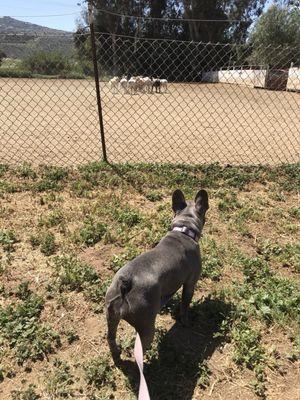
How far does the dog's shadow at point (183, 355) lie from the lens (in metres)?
2.56

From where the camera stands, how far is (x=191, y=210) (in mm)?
3092

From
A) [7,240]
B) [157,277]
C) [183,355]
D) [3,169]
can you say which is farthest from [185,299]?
[3,169]

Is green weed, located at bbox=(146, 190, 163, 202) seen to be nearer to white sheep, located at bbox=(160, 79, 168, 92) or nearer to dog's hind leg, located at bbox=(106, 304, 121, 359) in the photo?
dog's hind leg, located at bbox=(106, 304, 121, 359)

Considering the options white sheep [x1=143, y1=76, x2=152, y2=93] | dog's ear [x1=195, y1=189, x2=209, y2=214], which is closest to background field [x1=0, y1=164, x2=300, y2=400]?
dog's ear [x1=195, y1=189, x2=209, y2=214]

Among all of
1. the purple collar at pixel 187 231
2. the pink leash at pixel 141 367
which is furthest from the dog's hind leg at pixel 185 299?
the pink leash at pixel 141 367

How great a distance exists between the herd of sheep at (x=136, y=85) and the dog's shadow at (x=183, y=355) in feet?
48.3

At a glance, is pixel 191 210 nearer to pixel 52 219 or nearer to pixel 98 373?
pixel 98 373

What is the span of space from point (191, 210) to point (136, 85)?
584 inches

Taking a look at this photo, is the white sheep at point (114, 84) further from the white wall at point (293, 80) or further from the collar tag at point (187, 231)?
the collar tag at point (187, 231)

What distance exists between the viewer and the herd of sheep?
17.1 metres

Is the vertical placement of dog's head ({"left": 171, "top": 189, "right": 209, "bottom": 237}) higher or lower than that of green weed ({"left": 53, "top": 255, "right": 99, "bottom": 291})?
higher

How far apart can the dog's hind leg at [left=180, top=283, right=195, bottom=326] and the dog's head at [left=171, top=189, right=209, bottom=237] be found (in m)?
0.36

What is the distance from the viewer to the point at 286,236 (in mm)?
4305

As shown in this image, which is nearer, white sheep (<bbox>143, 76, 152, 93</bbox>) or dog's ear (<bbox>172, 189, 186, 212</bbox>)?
dog's ear (<bbox>172, 189, 186, 212</bbox>)
